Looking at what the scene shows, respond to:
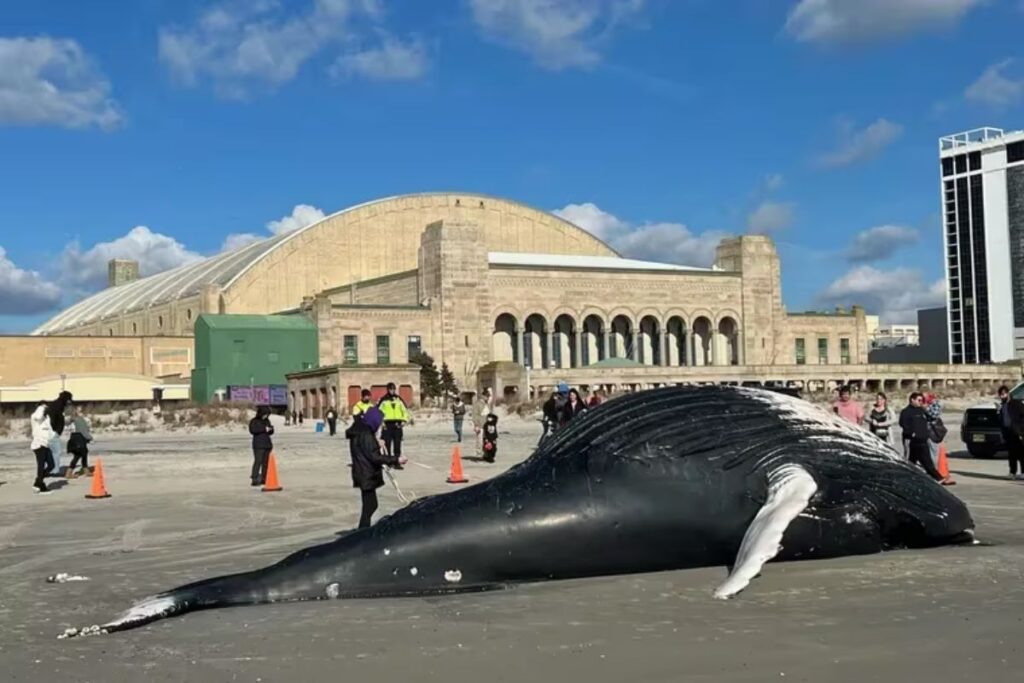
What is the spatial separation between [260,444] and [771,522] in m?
13.1

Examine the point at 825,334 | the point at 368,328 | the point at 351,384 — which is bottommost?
the point at 351,384

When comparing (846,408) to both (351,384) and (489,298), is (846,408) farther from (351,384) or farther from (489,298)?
(489,298)

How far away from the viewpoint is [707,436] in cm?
795

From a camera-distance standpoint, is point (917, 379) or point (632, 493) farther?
point (917, 379)

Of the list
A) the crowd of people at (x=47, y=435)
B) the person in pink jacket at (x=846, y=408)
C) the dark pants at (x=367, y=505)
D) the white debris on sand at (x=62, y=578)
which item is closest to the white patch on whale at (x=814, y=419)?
the dark pants at (x=367, y=505)

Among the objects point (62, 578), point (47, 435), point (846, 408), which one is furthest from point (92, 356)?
point (62, 578)

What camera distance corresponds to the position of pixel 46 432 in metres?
19.4

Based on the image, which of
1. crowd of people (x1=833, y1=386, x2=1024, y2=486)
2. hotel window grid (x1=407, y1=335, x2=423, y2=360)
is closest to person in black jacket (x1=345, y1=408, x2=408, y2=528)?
crowd of people (x1=833, y1=386, x2=1024, y2=486)

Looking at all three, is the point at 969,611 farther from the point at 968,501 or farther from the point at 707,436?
the point at 968,501

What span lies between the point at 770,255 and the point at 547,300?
21152 mm

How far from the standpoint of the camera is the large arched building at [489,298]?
82.4m

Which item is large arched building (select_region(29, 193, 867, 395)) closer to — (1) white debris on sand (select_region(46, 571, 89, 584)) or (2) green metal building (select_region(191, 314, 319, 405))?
(2) green metal building (select_region(191, 314, 319, 405))

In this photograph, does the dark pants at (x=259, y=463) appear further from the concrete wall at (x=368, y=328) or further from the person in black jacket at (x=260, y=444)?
the concrete wall at (x=368, y=328)

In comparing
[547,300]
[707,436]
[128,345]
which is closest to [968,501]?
[707,436]
